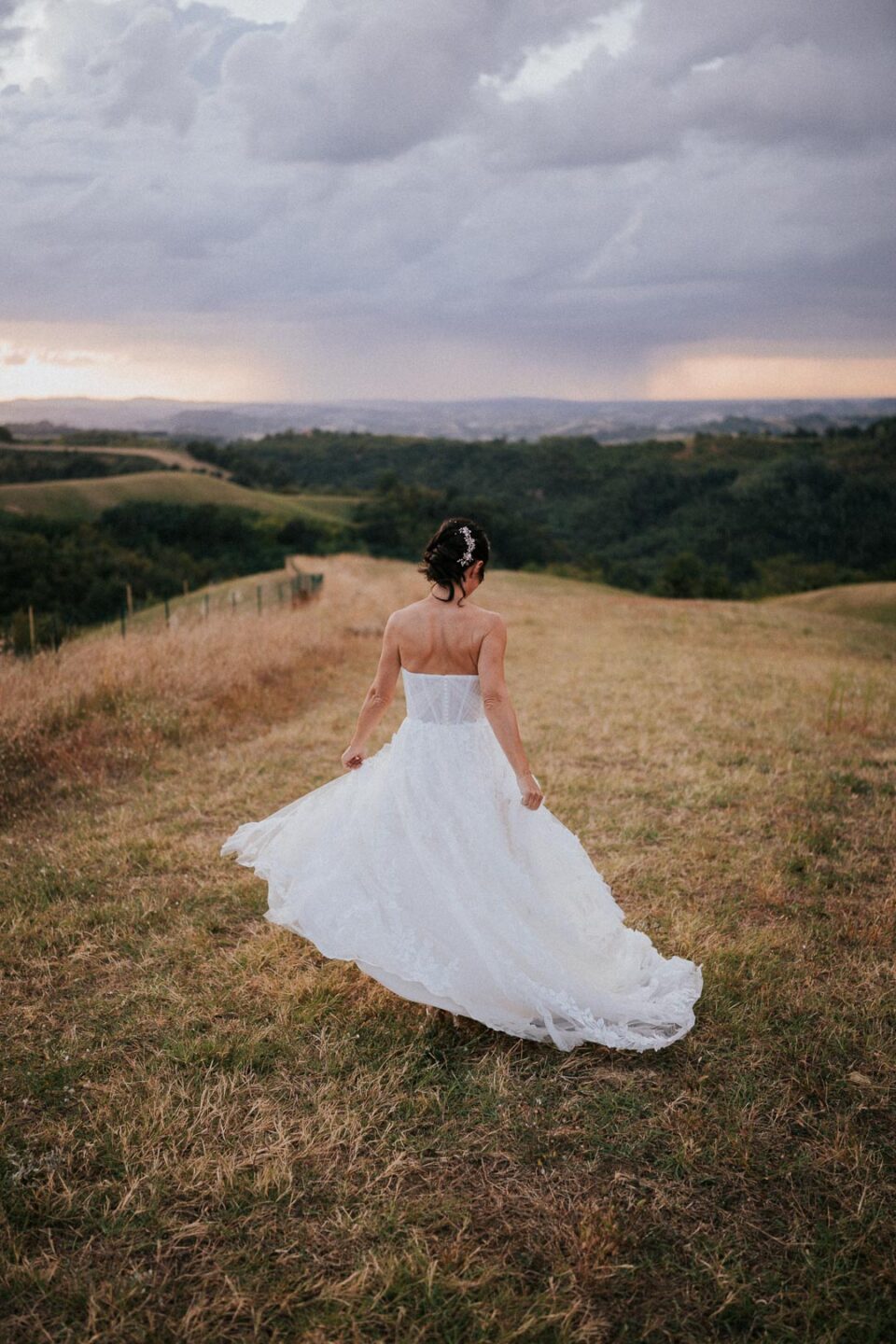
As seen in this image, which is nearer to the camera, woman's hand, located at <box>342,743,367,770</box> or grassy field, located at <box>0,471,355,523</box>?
woman's hand, located at <box>342,743,367,770</box>

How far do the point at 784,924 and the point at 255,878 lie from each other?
345cm

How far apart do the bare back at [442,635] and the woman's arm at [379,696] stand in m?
0.10

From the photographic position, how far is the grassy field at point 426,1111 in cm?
255

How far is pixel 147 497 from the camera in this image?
73125 mm

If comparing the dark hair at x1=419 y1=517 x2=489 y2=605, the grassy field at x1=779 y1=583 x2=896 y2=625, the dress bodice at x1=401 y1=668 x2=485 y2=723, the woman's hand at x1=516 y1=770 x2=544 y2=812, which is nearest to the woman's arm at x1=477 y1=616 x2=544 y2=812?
the woman's hand at x1=516 y1=770 x2=544 y2=812


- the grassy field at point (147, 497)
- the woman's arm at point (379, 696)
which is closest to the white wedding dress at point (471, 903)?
the woman's arm at point (379, 696)

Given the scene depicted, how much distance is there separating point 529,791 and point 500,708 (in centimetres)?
42

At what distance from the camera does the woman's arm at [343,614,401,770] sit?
4.05 m

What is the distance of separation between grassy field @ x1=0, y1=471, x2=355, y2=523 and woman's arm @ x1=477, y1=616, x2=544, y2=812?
69.1 meters

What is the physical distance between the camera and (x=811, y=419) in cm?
19975

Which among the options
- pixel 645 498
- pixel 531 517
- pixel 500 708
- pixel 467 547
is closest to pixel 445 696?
pixel 500 708

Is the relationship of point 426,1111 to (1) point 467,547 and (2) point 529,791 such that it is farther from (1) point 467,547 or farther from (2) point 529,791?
(1) point 467,547

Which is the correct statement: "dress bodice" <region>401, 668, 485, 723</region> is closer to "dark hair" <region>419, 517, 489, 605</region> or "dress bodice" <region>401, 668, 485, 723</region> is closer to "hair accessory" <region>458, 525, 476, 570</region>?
"dark hair" <region>419, 517, 489, 605</region>

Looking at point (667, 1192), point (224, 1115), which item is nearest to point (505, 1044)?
point (667, 1192)
